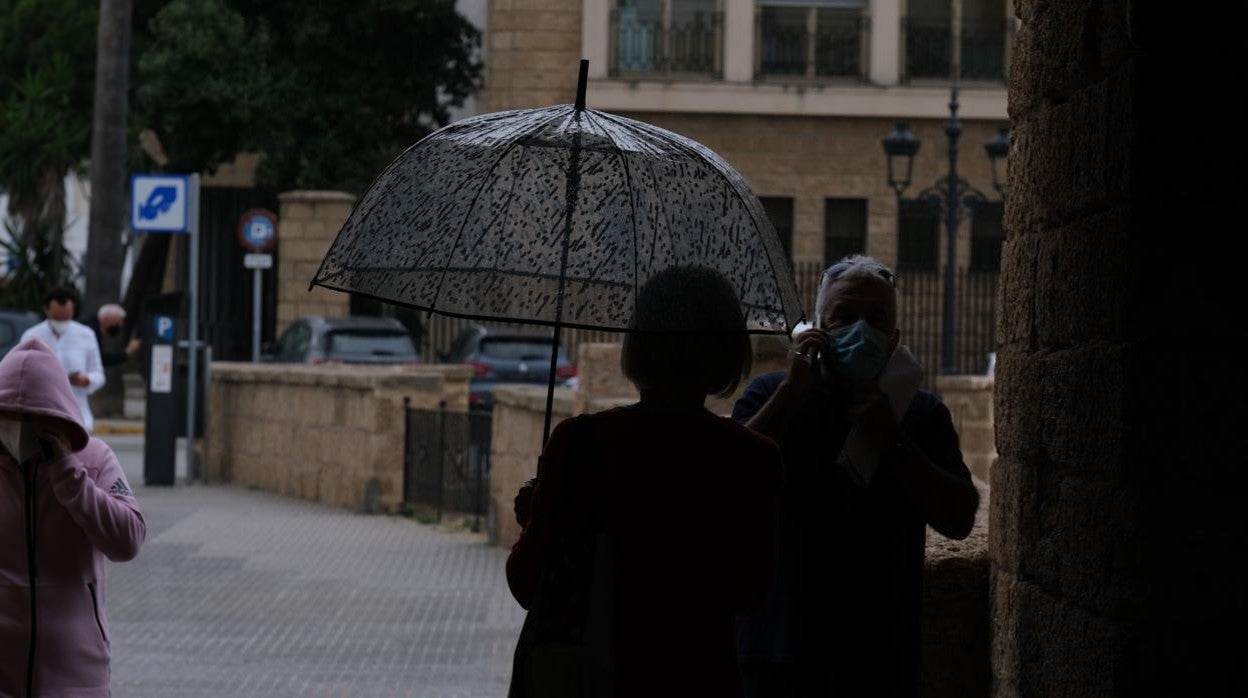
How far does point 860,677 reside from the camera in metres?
4.49

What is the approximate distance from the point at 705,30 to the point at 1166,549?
3386cm

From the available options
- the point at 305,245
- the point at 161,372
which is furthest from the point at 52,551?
the point at 305,245

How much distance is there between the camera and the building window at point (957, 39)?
37375 millimetres

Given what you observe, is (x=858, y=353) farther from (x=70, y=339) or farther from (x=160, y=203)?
(x=160, y=203)

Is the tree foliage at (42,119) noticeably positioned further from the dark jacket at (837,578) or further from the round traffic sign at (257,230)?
the dark jacket at (837,578)

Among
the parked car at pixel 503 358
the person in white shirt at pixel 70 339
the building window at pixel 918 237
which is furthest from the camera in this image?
the building window at pixel 918 237

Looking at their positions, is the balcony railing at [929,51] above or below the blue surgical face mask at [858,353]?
above

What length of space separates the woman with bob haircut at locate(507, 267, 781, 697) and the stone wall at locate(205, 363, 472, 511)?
47.5 feet

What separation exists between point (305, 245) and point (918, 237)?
12259 millimetres

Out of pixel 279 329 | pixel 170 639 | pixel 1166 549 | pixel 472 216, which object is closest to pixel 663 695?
pixel 1166 549

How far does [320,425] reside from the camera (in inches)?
776

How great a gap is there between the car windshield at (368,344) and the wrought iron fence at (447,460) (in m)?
9.24

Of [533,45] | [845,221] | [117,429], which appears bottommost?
[117,429]

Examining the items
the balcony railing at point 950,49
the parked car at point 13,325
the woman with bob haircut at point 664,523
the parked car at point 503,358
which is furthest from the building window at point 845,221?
the woman with bob haircut at point 664,523
